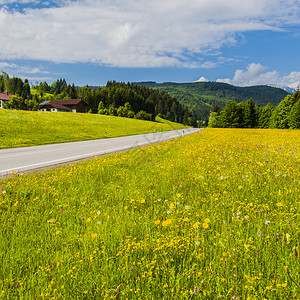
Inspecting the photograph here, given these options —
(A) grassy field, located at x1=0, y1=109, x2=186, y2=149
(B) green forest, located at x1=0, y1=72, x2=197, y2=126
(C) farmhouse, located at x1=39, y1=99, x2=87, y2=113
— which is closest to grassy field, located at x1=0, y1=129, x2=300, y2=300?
(A) grassy field, located at x1=0, y1=109, x2=186, y2=149

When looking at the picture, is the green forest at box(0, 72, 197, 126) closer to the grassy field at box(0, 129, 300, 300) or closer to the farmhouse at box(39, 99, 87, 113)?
the farmhouse at box(39, 99, 87, 113)

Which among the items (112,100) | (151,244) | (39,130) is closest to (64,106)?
(112,100)

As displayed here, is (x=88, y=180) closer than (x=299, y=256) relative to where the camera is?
No

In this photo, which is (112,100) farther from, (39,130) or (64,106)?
(39,130)

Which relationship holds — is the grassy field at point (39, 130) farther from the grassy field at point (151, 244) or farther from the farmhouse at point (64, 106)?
the farmhouse at point (64, 106)

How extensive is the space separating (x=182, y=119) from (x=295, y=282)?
577ft

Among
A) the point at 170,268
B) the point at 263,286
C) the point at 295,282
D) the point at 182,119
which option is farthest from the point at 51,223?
the point at 182,119

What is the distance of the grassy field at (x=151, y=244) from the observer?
2168 mm

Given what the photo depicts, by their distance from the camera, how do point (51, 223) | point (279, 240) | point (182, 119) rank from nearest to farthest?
point (279, 240) → point (51, 223) → point (182, 119)

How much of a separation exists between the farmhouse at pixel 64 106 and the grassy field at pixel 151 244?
4236 inches

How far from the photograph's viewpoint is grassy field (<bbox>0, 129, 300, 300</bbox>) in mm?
2168

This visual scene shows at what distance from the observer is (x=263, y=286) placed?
2.10 meters

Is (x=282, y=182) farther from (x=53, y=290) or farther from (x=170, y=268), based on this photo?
(x=53, y=290)

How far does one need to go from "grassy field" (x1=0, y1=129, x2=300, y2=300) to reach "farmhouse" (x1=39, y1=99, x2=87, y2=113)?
107598 mm
